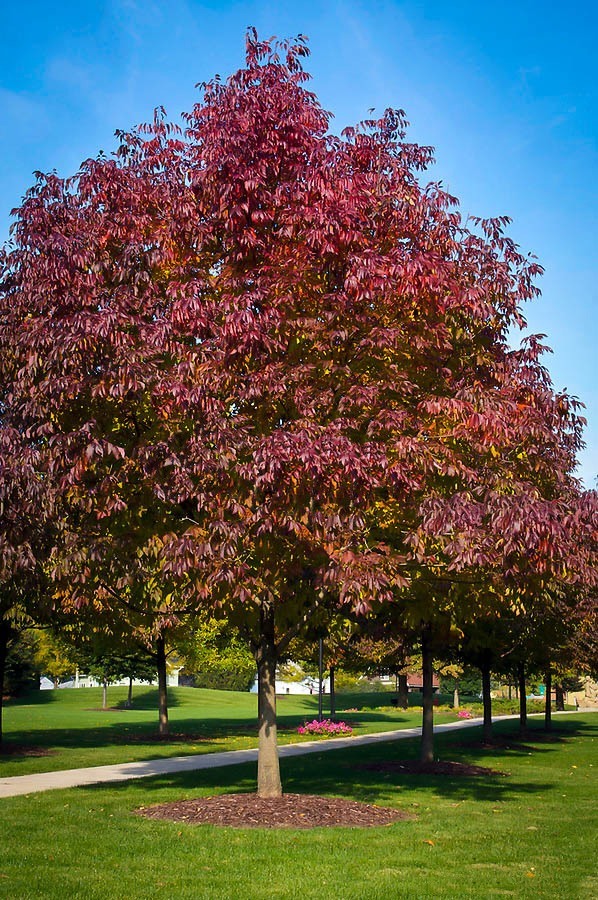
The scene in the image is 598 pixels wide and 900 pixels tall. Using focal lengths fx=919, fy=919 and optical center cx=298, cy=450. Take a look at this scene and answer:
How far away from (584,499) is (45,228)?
7.90 m

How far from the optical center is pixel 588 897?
8.20 m

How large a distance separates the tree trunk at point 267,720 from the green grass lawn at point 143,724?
26.4 feet

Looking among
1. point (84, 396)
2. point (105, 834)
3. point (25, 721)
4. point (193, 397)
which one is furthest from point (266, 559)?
point (25, 721)

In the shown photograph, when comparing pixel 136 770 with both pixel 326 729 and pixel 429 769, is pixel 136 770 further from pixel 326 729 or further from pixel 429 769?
pixel 326 729

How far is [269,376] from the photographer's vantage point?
11.0 meters

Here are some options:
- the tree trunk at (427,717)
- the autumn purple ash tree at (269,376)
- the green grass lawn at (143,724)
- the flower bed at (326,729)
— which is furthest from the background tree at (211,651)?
the autumn purple ash tree at (269,376)

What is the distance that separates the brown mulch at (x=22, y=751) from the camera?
2360cm

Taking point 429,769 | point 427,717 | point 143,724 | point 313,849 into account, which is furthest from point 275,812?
point 143,724

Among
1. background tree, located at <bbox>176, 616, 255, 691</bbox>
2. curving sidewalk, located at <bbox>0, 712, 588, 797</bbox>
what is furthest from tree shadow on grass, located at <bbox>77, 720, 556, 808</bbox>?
background tree, located at <bbox>176, 616, 255, 691</bbox>

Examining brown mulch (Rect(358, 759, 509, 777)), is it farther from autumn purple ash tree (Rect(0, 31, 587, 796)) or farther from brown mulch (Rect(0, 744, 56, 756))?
brown mulch (Rect(0, 744, 56, 756))

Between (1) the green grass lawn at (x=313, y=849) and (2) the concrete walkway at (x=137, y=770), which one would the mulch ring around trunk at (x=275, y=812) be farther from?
(2) the concrete walkway at (x=137, y=770)

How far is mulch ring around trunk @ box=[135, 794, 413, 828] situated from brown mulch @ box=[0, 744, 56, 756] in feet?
37.7

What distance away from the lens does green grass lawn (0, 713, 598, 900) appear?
8297mm

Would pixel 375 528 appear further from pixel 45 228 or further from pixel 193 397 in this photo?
pixel 45 228
